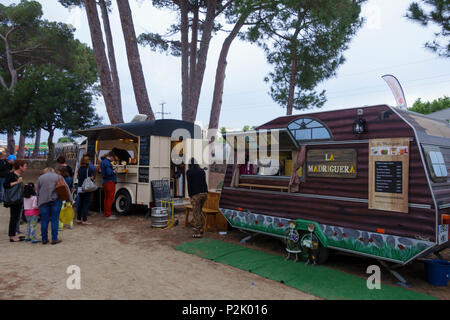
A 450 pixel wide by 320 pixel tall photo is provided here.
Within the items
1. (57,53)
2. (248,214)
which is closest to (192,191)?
(248,214)

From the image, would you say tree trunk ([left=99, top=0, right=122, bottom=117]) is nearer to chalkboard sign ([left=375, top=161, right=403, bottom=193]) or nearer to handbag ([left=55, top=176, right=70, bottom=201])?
handbag ([left=55, top=176, right=70, bottom=201])

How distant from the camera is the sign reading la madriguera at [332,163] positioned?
4.70 meters

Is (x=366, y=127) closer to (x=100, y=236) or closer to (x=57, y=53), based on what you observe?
(x=100, y=236)

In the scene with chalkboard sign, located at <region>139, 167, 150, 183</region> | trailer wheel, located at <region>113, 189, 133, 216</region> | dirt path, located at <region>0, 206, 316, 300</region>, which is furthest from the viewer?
trailer wheel, located at <region>113, 189, 133, 216</region>

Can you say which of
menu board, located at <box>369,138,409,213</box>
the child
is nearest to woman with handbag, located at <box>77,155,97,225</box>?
the child

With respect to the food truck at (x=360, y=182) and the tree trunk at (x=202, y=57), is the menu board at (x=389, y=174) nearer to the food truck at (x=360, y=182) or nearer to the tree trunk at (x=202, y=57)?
the food truck at (x=360, y=182)

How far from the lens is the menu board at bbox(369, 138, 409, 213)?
4.12 meters

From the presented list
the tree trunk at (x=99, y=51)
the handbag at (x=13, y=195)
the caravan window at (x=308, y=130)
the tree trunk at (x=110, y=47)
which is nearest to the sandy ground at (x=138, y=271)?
the handbag at (x=13, y=195)

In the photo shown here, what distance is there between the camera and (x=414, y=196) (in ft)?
13.2

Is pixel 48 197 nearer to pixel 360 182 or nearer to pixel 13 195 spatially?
pixel 13 195

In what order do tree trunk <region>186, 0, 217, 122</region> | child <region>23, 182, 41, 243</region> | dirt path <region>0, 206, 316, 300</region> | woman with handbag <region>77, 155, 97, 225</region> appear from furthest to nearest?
tree trunk <region>186, 0, 217, 122</region> → woman with handbag <region>77, 155, 97, 225</region> → child <region>23, 182, 41, 243</region> → dirt path <region>0, 206, 316, 300</region>

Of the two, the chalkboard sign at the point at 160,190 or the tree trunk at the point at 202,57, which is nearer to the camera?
the chalkboard sign at the point at 160,190

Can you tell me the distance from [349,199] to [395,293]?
133cm

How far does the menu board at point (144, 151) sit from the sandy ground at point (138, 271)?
2.23m
